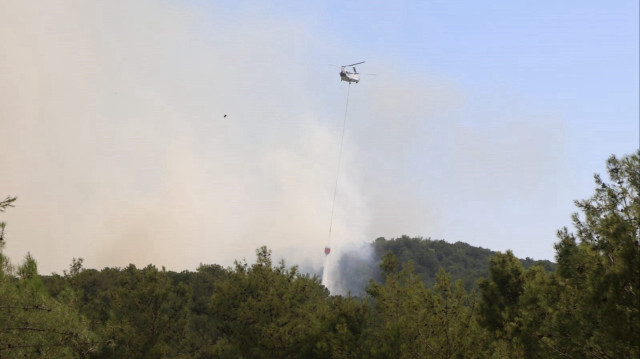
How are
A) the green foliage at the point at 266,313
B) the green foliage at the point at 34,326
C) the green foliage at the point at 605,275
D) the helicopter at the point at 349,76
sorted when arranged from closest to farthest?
the green foliage at the point at 605,275 < the green foliage at the point at 34,326 < the green foliage at the point at 266,313 < the helicopter at the point at 349,76

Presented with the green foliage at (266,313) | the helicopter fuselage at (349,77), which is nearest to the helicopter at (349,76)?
the helicopter fuselage at (349,77)

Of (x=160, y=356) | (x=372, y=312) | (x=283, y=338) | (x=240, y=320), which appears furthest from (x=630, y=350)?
(x=160, y=356)

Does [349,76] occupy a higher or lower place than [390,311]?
higher

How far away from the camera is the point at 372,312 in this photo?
39.4m

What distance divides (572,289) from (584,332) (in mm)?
2334

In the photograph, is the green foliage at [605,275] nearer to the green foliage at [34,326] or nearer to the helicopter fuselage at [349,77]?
the green foliage at [34,326]

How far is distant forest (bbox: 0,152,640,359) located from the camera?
15477 millimetres

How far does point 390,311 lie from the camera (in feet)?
116

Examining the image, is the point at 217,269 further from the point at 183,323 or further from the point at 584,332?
the point at 584,332

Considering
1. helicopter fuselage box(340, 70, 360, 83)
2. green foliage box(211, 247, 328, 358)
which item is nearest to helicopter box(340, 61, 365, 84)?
helicopter fuselage box(340, 70, 360, 83)

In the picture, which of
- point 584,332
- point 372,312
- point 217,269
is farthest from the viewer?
point 217,269

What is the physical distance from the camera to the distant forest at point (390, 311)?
15.5 meters

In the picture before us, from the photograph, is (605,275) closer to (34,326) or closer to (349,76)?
(34,326)

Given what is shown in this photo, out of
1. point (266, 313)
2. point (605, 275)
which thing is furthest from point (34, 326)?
point (266, 313)
